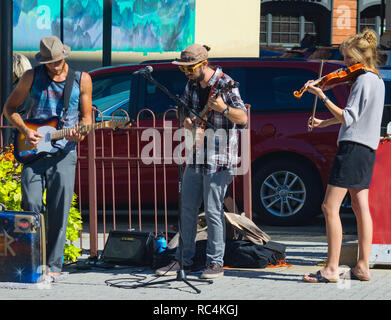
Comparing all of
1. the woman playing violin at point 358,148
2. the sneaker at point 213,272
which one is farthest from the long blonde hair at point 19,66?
the woman playing violin at point 358,148

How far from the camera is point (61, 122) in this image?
21.1 feet

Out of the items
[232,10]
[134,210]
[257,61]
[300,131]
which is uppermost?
[232,10]

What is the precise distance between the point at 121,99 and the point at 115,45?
19.5 feet

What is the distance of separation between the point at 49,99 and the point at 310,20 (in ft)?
60.4

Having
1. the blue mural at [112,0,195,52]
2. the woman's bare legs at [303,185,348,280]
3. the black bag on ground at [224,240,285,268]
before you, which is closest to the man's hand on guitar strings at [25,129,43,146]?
the black bag on ground at [224,240,285,268]

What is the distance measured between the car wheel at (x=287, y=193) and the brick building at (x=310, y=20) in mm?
14235

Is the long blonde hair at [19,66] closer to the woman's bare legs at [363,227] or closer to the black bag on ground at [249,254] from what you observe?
the black bag on ground at [249,254]

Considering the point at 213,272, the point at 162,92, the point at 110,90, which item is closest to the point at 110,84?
the point at 110,90

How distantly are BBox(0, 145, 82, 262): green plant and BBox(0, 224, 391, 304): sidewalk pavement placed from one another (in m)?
0.19

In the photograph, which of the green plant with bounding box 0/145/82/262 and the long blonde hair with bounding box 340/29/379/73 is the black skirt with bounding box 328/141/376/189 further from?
the green plant with bounding box 0/145/82/262

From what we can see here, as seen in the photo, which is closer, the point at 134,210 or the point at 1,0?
the point at 1,0

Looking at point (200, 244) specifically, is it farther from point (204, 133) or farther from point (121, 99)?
point (121, 99)

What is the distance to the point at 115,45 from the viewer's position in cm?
1552

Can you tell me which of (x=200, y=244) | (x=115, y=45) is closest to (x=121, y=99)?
(x=200, y=244)
